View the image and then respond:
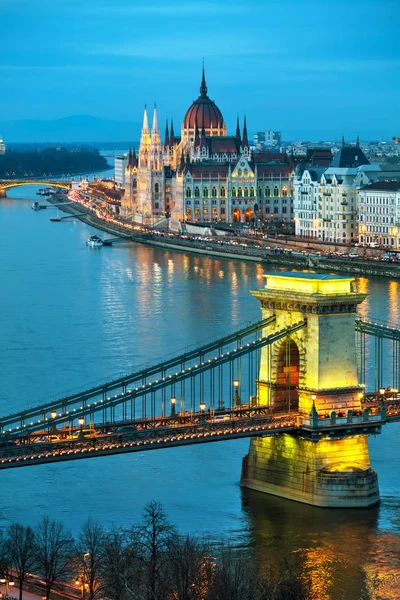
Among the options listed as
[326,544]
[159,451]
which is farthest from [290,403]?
[159,451]

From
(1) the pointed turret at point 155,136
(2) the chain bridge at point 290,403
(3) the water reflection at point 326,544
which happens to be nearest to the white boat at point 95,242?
(1) the pointed turret at point 155,136

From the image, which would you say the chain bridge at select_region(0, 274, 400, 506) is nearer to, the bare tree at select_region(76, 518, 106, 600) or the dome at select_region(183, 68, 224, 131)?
the bare tree at select_region(76, 518, 106, 600)

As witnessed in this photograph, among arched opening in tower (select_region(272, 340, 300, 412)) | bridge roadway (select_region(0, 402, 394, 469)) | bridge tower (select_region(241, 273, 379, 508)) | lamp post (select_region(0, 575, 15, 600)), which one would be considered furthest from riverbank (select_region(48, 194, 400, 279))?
lamp post (select_region(0, 575, 15, 600))

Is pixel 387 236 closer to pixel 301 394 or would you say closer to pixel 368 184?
pixel 368 184

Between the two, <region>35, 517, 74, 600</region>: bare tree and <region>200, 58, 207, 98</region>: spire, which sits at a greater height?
<region>200, 58, 207, 98</region>: spire

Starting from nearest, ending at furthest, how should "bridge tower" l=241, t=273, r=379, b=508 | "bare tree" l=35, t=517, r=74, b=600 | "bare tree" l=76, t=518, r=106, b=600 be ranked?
"bare tree" l=76, t=518, r=106, b=600, "bare tree" l=35, t=517, r=74, b=600, "bridge tower" l=241, t=273, r=379, b=508

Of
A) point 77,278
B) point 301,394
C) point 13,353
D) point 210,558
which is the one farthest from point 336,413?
point 77,278
